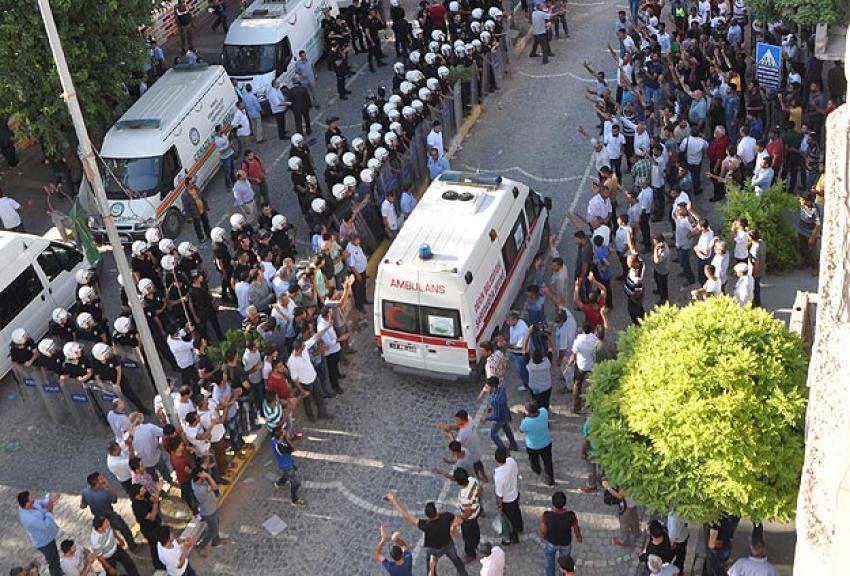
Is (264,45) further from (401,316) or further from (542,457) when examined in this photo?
(542,457)

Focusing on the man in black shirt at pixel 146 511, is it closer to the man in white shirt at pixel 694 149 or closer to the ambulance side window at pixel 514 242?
the ambulance side window at pixel 514 242

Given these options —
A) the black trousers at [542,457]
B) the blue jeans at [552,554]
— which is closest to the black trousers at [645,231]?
the black trousers at [542,457]

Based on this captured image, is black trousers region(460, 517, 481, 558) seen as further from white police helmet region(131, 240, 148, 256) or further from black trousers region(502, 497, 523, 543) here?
white police helmet region(131, 240, 148, 256)

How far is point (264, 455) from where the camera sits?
1642 centimetres

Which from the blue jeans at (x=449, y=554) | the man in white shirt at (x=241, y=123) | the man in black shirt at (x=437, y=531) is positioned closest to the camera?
the man in black shirt at (x=437, y=531)

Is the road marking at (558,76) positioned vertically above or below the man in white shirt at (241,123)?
below

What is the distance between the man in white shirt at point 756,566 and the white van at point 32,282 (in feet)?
38.5

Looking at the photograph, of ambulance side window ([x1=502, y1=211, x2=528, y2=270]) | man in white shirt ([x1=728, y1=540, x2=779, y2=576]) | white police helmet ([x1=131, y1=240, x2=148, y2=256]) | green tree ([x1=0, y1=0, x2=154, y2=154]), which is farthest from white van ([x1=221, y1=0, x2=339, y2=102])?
man in white shirt ([x1=728, y1=540, x2=779, y2=576])

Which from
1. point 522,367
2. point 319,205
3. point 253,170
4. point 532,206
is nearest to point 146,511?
point 522,367

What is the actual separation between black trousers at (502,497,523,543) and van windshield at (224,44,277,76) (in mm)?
14130

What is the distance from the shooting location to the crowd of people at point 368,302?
1407 cm

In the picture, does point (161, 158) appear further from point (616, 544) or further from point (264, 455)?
point (616, 544)

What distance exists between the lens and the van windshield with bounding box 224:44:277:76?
25.5 m

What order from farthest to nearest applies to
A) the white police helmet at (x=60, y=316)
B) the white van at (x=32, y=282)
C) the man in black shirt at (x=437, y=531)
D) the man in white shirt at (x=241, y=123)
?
the man in white shirt at (x=241, y=123)
the white van at (x=32, y=282)
the white police helmet at (x=60, y=316)
the man in black shirt at (x=437, y=531)
